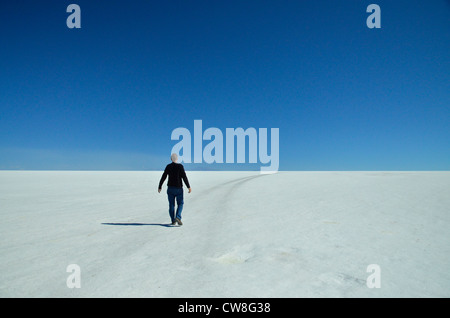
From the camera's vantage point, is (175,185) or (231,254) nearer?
(231,254)

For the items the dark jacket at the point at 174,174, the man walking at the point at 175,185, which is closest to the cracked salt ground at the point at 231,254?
the man walking at the point at 175,185

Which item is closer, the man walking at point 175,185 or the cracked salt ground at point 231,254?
the cracked salt ground at point 231,254

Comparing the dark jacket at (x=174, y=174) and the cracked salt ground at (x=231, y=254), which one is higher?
the dark jacket at (x=174, y=174)

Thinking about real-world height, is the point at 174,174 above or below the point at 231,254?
above

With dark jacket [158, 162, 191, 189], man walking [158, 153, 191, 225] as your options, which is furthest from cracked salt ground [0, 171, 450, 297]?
dark jacket [158, 162, 191, 189]

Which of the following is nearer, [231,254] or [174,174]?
[231,254]

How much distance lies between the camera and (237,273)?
11.7 feet

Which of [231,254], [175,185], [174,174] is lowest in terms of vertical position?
[231,254]

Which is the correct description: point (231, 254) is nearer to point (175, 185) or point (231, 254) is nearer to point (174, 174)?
point (175, 185)

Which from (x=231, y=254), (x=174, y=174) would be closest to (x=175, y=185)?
(x=174, y=174)

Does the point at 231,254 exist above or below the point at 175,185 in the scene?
below

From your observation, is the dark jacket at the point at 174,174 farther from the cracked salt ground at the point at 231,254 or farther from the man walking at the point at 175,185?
the cracked salt ground at the point at 231,254
